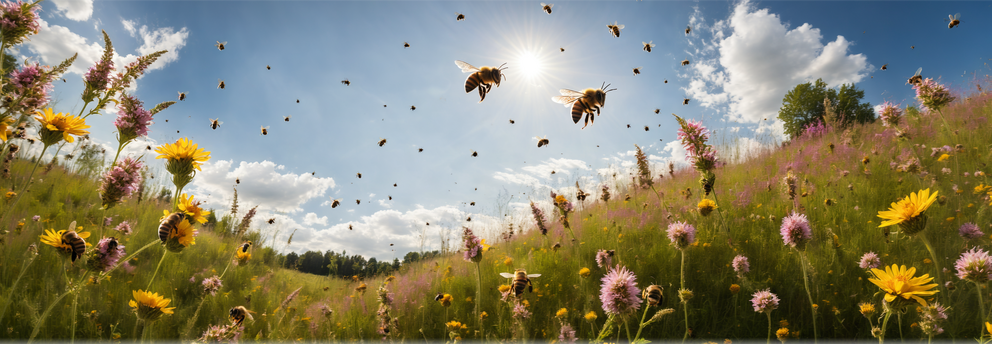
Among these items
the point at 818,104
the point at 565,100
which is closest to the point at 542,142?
the point at 565,100

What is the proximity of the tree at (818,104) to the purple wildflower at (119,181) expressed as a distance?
79.3ft

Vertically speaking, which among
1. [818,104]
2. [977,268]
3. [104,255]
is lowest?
[104,255]

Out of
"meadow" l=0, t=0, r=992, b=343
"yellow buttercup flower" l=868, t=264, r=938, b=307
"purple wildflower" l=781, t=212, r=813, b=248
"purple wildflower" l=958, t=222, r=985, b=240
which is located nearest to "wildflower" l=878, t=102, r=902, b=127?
"meadow" l=0, t=0, r=992, b=343

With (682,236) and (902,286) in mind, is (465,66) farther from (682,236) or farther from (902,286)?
(902,286)

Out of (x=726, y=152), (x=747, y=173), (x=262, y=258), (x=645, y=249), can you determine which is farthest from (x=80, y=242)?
(x=726, y=152)

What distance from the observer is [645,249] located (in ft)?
14.7

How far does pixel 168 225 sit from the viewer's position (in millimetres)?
1874

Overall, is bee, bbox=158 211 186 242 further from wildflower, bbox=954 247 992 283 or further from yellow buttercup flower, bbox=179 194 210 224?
Result: wildflower, bbox=954 247 992 283

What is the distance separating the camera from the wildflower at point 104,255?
1966mm

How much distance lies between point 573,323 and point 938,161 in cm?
681

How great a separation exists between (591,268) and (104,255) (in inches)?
159

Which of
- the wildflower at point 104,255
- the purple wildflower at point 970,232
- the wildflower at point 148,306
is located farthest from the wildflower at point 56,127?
the purple wildflower at point 970,232

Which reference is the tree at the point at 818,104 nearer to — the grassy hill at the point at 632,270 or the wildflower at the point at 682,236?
the grassy hill at the point at 632,270

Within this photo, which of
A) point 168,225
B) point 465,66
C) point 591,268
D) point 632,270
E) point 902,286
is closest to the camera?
point 902,286
